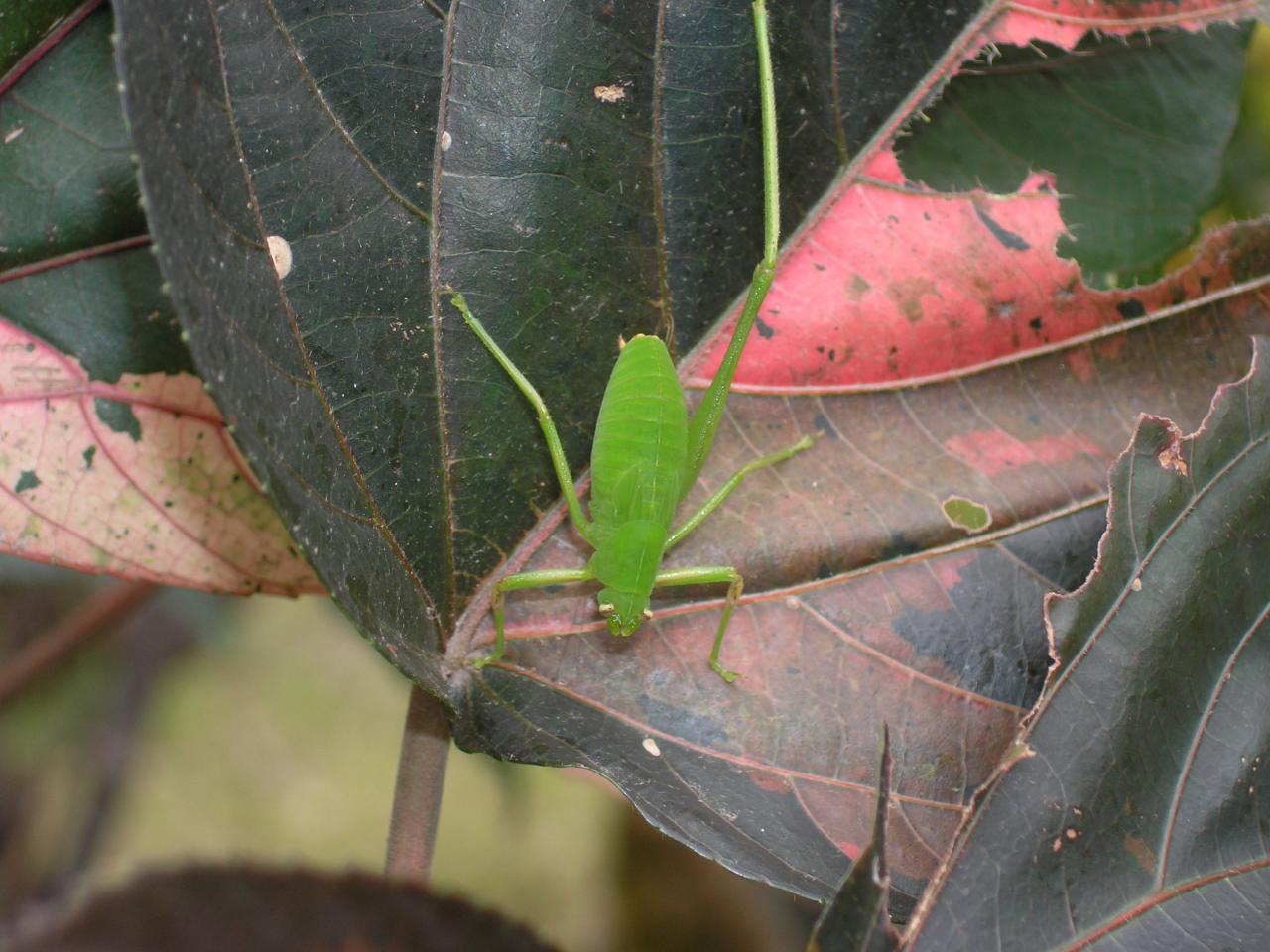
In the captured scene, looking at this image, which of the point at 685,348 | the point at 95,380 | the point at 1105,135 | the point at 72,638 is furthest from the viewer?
the point at 72,638

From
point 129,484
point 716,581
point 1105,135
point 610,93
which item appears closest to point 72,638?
point 129,484

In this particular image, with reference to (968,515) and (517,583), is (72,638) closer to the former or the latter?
(517,583)

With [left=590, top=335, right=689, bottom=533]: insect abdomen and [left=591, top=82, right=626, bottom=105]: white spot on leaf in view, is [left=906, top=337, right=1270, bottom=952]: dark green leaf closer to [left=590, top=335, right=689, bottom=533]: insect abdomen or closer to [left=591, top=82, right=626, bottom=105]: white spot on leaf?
[left=590, top=335, right=689, bottom=533]: insect abdomen

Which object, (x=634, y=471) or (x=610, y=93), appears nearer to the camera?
(x=610, y=93)

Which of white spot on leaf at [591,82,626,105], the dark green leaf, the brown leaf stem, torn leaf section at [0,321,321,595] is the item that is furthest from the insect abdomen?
the brown leaf stem

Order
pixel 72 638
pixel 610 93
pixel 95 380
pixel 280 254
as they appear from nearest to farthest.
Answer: pixel 280 254 → pixel 610 93 → pixel 95 380 → pixel 72 638

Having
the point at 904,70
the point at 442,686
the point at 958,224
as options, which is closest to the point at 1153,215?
the point at 958,224

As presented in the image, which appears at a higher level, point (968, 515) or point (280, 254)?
point (280, 254)

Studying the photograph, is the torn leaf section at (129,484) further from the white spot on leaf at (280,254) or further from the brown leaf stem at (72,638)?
the brown leaf stem at (72,638)
